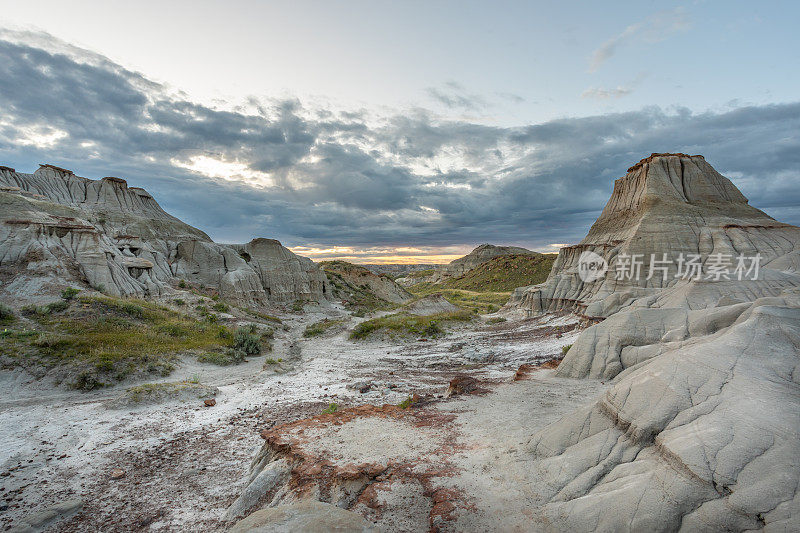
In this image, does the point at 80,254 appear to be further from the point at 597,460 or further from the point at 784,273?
the point at 784,273

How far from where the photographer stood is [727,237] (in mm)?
33594

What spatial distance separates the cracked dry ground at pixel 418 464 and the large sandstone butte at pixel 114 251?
26532 mm

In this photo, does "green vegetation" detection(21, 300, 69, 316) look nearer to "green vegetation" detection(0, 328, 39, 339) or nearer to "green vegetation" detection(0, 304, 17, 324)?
"green vegetation" detection(0, 304, 17, 324)

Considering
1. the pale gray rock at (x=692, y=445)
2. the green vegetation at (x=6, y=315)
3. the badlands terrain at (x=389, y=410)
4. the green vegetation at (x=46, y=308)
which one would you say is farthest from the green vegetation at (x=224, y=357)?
the pale gray rock at (x=692, y=445)

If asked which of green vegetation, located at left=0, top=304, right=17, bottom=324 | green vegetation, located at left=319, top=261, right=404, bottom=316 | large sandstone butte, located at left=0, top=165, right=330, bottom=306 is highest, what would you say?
large sandstone butte, located at left=0, top=165, right=330, bottom=306

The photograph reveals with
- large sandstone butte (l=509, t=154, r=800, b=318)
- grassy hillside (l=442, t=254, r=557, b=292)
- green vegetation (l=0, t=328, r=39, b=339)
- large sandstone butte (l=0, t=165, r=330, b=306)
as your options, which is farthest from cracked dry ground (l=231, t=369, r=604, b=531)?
grassy hillside (l=442, t=254, r=557, b=292)

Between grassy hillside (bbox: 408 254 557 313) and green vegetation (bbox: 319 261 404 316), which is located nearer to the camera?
green vegetation (bbox: 319 261 404 316)

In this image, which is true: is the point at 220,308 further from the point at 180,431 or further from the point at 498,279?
the point at 498,279

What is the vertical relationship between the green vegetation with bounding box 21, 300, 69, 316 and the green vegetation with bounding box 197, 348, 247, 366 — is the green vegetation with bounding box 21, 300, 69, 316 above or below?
above

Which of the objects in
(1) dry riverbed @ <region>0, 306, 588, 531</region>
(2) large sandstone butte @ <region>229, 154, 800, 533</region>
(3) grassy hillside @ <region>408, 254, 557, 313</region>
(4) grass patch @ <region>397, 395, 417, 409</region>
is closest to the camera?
(2) large sandstone butte @ <region>229, 154, 800, 533</region>

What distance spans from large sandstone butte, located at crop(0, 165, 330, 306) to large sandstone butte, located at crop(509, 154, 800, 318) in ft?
126

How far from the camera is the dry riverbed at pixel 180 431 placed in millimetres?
7637

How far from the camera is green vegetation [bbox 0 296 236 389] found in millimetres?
15617

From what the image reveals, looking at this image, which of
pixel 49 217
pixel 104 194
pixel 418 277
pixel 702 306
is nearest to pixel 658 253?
pixel 702 306
